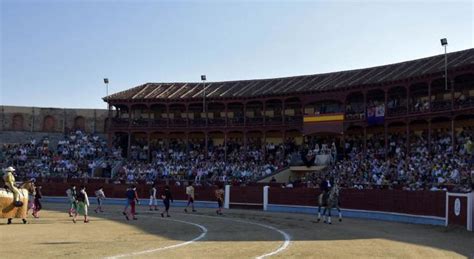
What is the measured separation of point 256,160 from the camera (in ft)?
145

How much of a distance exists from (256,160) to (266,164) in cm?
194

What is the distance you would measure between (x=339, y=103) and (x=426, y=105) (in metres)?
8.39

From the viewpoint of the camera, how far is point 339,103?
1726 inches

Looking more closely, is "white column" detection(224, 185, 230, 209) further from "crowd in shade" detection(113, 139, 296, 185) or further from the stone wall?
the stone wall

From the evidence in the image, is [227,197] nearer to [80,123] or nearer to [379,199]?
[379,199]

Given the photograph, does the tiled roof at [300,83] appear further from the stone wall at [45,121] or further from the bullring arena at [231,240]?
the bullring arena at [231,240]

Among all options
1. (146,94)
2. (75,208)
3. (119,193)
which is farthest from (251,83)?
A: (75,208)

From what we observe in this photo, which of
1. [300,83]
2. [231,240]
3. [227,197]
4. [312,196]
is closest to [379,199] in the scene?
[312,196]

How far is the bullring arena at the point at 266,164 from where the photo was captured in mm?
15539

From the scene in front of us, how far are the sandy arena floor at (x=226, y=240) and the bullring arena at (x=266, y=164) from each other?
0.06 meters

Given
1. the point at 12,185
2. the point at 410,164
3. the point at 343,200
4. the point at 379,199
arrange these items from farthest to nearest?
the point at 410,164, the point at 343,200, the point at 379,199, the point at 12,185

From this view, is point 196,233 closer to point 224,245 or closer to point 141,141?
point 224,245

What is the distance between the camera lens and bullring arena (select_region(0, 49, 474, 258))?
15539 mm

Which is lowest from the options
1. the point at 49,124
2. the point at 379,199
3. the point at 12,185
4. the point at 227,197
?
the point at 227,197
